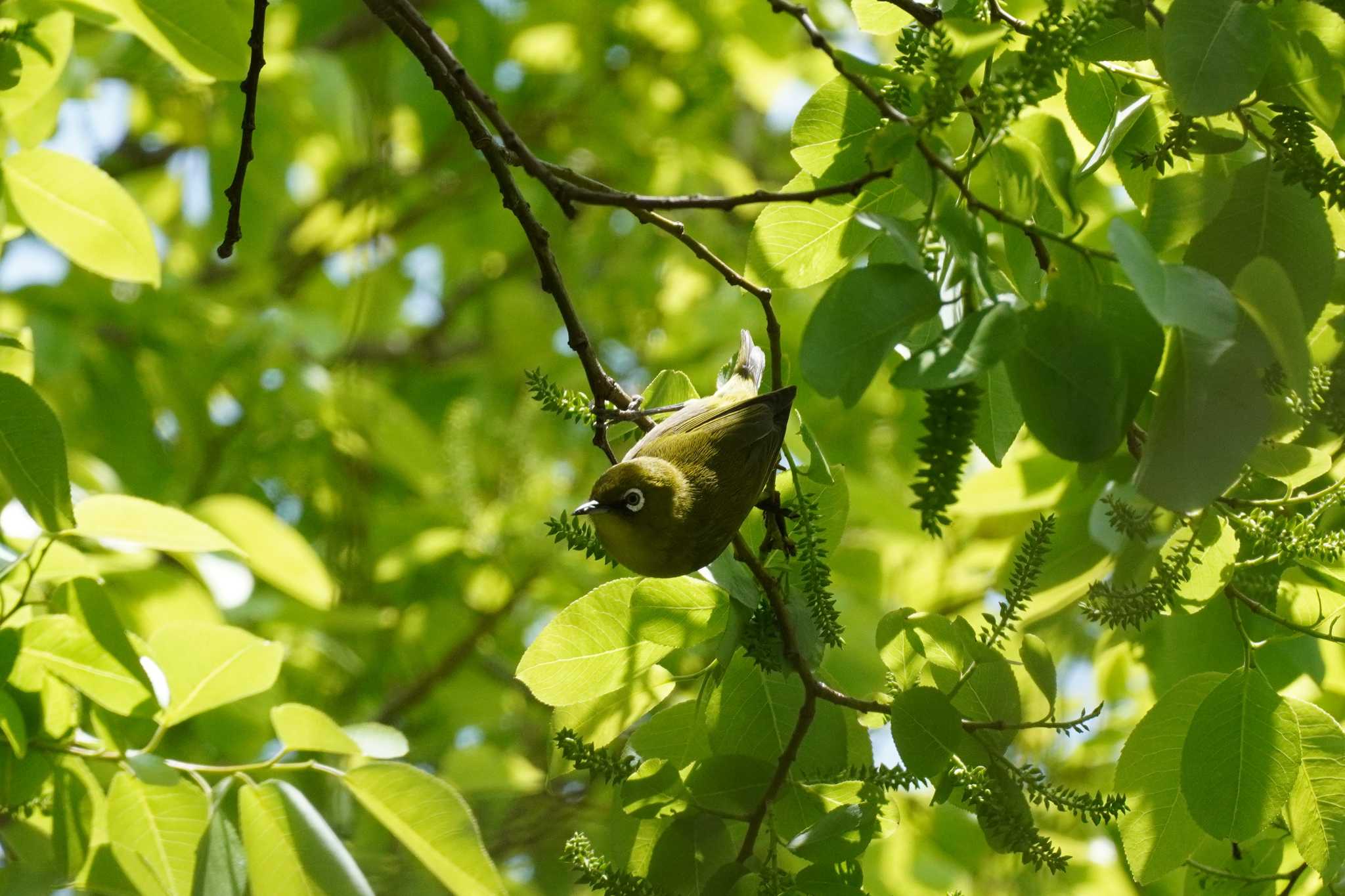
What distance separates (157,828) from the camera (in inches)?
74.2

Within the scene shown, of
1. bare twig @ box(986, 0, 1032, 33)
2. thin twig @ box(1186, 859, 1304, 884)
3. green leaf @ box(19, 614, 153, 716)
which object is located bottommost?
thin twig @ box(1186, 859, 1304, 884)

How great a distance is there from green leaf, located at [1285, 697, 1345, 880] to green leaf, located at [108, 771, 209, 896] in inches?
63.1

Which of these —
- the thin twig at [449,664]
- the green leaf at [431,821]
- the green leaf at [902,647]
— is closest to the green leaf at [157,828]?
the green leaf at [431,821]

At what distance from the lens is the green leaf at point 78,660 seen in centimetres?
189

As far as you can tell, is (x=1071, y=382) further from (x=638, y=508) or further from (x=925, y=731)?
(x=638, y=508)

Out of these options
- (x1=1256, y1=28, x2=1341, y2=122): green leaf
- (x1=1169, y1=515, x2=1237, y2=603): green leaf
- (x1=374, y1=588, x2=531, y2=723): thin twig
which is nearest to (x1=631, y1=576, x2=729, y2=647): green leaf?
(x1=1169, y1=515, x2=1237, y2=603): green leaf

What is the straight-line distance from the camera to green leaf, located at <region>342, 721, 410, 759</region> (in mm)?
2002

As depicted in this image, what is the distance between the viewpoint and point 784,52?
493 cm

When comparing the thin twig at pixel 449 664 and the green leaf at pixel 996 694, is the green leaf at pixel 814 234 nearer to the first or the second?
the green leaf at pixel 996 694

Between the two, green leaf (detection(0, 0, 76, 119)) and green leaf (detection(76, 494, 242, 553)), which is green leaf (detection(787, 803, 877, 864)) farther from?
green leaf (detection(0, 0, 76, 119))

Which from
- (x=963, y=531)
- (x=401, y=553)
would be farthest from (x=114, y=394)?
(x=963, y=531)

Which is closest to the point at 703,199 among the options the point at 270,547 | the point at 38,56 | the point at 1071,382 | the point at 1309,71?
the point at 1071,382

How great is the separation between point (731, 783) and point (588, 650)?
27 centimetres

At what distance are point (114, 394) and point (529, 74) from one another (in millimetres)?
2267
